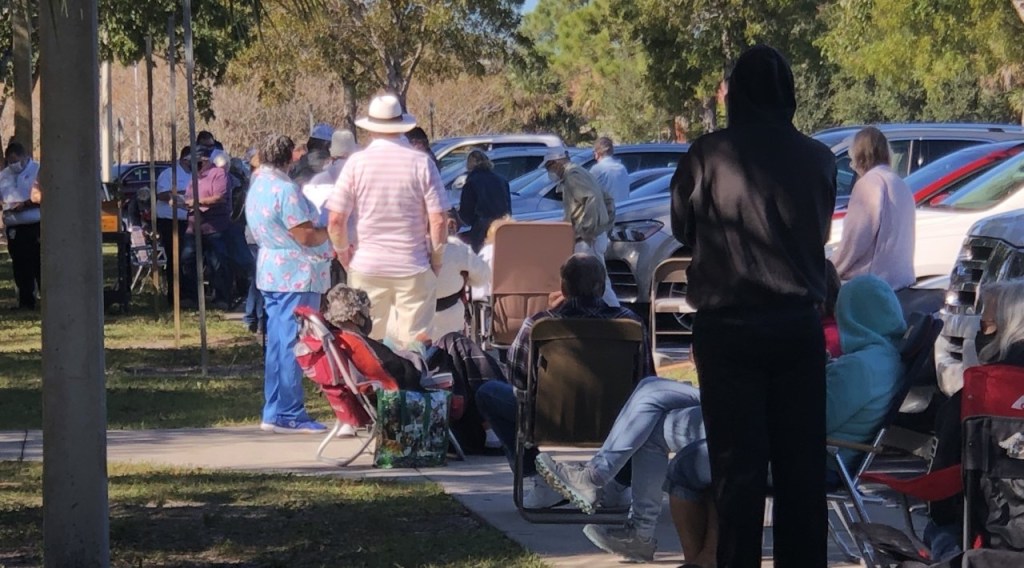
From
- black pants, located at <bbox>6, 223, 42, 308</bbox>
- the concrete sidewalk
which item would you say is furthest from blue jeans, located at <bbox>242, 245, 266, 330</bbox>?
the concrete sidewalk

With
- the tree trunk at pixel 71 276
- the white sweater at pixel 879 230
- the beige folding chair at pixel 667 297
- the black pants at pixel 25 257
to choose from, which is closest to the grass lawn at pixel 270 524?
the tree trunk at pixel 71 276

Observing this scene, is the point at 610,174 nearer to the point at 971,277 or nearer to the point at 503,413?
the point at 971,277

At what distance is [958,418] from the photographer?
5.02 meters

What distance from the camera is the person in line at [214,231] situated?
16.5 meters

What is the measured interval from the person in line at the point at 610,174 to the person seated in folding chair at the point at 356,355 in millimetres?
8217

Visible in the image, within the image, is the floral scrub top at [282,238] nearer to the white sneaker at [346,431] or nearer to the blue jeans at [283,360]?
the blue jeans at [283,360]

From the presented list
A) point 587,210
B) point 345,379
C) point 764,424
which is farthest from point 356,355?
point 587,210

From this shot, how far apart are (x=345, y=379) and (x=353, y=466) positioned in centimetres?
59

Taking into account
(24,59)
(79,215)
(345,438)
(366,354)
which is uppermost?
(24,59)

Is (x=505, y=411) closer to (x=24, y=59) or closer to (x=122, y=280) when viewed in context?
(x=122, y=280)

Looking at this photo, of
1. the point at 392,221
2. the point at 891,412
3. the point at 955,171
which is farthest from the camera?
the point at 955,171

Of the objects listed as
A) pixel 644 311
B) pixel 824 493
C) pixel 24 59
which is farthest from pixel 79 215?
pixel 24 59

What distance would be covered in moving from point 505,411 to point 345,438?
2.17 meters

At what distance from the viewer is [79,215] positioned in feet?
17.3
